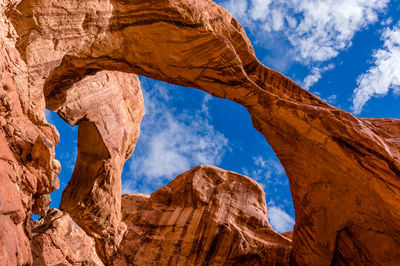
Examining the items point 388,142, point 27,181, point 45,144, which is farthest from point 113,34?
point 388,142

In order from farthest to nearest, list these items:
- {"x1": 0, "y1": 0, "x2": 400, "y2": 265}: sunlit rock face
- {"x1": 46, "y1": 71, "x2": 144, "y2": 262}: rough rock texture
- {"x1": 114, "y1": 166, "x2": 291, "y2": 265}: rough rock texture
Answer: {"x1": 114, "y1": 166, "x2": 291, "y2": 265}: rough rock texture, {"x1": 46, "y1": 71, "x2": 144, "y2": 262}: rough rock texture, {"x1": 0, "y1": 0, "x2": 400, "y2": 265}: sunlit rock face

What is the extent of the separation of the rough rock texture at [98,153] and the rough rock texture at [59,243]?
2769 mm

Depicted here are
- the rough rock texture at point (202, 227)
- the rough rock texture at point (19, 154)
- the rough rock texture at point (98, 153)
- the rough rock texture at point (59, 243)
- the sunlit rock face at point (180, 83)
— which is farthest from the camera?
the rough rock texture at point (202, 227)

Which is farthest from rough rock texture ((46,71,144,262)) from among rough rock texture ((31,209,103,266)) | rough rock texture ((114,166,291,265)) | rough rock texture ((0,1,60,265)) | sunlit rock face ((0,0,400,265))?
rough rock texture ((0,1,60,265))

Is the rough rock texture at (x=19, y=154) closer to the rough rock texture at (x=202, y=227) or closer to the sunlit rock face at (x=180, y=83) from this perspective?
the sunlit rock face at (x=180, y=83)

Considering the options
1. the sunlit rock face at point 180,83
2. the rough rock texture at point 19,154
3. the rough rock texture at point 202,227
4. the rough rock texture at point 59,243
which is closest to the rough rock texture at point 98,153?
the sunlit rock face at point 180,83

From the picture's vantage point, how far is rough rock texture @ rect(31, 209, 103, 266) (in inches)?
238

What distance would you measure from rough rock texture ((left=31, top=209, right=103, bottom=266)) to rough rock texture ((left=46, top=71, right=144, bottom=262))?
9.09 feet

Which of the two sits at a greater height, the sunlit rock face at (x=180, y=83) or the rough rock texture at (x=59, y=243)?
the sunlit rock face at (x=180, y=83)

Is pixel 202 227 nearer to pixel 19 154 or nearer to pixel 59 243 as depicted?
pixel 59 243

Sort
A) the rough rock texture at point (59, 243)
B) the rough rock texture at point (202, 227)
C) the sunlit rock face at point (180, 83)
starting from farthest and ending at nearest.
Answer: the rough rock texture at point (202, 227) → the rough rock texture at point (59, 243) → the sunlit rock face at point (180, 83)

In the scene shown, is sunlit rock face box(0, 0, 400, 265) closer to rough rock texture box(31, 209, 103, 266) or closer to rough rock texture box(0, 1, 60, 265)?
rough rock texture box(0, 1, 60, 265)

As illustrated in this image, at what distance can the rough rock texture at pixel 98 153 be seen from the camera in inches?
406

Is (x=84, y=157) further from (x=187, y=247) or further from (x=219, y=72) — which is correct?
(x=219, y=72)
